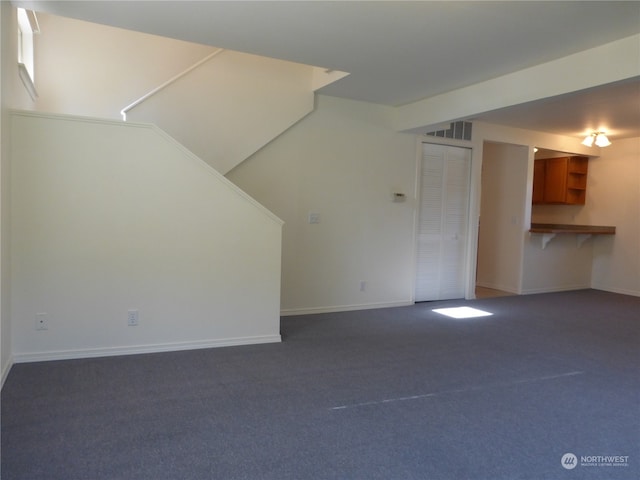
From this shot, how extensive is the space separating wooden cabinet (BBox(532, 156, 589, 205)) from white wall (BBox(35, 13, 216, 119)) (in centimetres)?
645

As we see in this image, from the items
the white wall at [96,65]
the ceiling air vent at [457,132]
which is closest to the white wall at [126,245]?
the white wall at [96,65]

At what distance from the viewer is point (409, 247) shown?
19.7 feet

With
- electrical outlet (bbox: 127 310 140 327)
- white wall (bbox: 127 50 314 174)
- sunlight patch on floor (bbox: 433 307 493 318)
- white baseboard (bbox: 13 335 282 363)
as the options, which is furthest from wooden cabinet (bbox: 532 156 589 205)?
electrical outlet (bbox: 127 310 140 327)

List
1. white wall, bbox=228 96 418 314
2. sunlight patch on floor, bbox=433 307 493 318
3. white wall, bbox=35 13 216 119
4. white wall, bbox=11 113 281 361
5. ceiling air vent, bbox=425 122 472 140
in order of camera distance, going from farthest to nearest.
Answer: ceiling air vent, bbox=425 122 472 140 → sunlight patch on floor, bbox=433 307 493 318 → white wall, bbox=228 96 418 314 → white wall, bbox=35 13 216 119 → white wall, bbox=11 113 281 361

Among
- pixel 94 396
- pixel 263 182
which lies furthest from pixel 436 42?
pixel 94 396

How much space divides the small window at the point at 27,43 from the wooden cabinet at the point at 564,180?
25.9 ft

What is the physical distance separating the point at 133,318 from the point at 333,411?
1921 millimetres

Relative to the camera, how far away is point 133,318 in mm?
3658

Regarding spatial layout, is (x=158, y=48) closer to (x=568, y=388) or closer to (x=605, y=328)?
(x=568, y=388)

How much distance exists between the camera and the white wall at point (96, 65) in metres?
4.66

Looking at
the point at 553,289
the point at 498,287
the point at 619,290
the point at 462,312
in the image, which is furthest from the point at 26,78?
the point at 619,290

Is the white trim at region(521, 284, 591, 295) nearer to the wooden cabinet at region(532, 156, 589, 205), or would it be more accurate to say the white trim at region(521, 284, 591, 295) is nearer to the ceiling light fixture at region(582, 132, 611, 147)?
the wooden cabinet at region(532, 156, 589, 205)

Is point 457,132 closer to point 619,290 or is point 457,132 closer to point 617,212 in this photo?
point 617,212

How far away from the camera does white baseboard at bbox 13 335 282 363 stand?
3395mm
